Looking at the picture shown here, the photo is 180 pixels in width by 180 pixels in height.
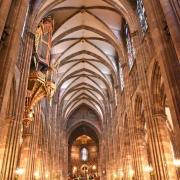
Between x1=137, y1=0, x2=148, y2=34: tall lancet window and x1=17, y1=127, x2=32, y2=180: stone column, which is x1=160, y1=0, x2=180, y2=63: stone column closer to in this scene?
x1=137, y1=0, x2=148, y2=34: tall lancet window

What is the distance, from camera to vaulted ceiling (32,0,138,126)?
2055cm

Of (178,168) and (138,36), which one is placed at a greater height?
(138,36)

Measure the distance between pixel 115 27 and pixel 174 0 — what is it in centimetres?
1257

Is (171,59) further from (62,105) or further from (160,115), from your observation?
(62,105)

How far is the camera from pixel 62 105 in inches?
1310

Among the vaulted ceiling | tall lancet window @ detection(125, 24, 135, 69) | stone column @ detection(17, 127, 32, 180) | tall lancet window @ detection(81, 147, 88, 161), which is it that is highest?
the vaulted ceiling

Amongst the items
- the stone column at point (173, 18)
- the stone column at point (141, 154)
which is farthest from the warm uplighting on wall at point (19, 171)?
the stone column at point (173, 18)

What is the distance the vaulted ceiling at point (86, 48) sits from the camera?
67.4ft

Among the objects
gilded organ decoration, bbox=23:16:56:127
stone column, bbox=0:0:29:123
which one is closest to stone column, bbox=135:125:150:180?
gilded organ decoration, bbox=23:16:56:127

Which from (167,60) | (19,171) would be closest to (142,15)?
(167,60)

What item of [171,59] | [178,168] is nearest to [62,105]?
[178,168]

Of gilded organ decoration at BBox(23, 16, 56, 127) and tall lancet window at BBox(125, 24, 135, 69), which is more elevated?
tall lancet window at BBox(125, 24, 135, 69)

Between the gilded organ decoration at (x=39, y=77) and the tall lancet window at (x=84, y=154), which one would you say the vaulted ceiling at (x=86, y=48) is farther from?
the tall lancet window at (x=84, y=154)

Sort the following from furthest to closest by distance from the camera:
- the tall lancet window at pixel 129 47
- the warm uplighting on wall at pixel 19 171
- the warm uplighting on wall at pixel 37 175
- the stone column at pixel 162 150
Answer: the tall lancet window at pixel 129 47
the warm uplighting on wall at pixel 37 175
the warm uplighting on wall at pixel 19 171
the stone column at pixel 162 150
